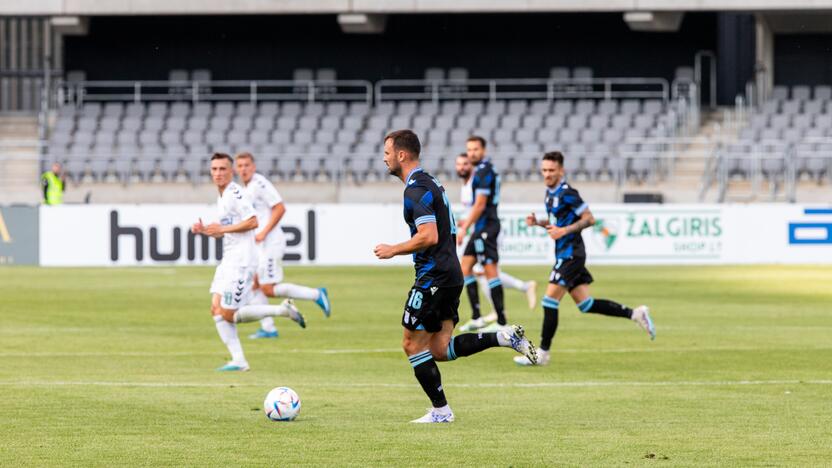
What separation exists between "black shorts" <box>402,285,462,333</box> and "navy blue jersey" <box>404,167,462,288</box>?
0.14 feet

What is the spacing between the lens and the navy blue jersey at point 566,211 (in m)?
14.3

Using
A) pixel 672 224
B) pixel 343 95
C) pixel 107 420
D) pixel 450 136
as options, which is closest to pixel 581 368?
pixel 107 420

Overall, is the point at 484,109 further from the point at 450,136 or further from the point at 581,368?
the point at 581,368

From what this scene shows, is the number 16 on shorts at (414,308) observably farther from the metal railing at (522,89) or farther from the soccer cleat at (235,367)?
the metal railing at (522,89)

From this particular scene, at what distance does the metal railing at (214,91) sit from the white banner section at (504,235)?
1533 cm

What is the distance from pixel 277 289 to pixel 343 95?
30355 millimetres

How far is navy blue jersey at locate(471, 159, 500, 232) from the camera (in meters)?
17.2

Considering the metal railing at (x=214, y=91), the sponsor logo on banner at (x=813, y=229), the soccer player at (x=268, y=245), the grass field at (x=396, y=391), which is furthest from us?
the metal railing at (x=214, y=91)

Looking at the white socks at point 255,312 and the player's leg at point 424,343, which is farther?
the white socks at point 255,312

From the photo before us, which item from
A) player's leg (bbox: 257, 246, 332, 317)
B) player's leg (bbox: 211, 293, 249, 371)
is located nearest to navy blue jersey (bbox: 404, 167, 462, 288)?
player's leg (bbox: 211, 293, 249, 371)

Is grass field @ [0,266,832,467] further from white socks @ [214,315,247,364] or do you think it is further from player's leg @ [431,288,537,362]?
player's leg @ [431,288,537,362]

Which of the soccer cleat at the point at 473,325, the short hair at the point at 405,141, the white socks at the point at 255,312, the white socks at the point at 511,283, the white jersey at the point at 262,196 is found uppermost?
the short hair at the point at 405,141

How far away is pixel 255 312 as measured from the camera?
14102 millimetres

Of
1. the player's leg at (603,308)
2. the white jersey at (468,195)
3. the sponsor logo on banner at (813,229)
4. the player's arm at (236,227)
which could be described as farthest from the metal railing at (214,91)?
the player's arm at (236,227)
